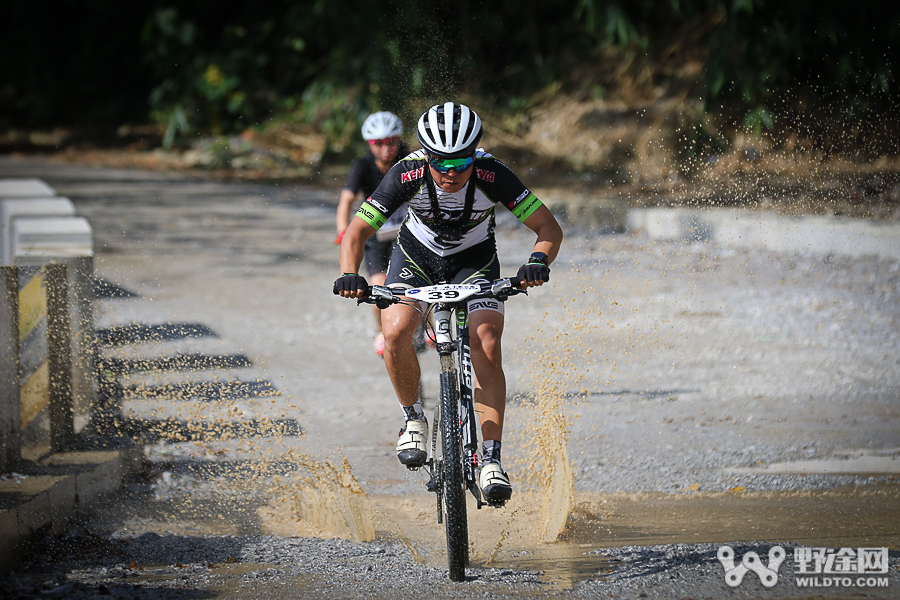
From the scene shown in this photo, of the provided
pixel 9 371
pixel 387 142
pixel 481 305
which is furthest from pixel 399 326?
pixel 387 142

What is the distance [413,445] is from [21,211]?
6.19 meters

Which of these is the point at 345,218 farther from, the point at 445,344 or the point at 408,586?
the point at 408,586

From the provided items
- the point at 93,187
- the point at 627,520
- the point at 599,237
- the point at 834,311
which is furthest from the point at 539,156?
the point at 627,520

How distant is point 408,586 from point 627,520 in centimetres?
138

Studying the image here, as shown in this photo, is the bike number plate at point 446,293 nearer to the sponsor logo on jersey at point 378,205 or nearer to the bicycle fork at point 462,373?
the bicycle fork at point 462,373

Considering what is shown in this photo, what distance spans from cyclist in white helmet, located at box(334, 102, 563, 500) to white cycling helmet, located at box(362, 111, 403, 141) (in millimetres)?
2015

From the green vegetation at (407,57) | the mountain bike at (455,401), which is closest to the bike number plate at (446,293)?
the mountain bike at (455,401)

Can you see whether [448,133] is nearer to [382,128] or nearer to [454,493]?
[454,493]

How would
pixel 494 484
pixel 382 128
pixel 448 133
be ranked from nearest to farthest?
pixel 494 484
pixel 448 133
pixel 382 128

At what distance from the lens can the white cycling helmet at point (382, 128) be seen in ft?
22.1

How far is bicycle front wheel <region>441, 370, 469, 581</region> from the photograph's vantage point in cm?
397

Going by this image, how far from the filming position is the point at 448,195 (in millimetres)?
4621

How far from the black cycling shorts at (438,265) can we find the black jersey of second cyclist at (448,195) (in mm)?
167

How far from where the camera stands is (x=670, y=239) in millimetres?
13062
